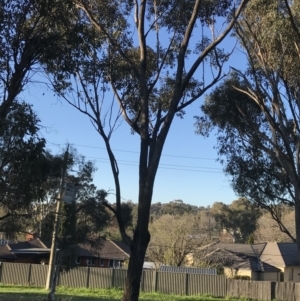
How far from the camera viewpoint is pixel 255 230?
67812 millimetres

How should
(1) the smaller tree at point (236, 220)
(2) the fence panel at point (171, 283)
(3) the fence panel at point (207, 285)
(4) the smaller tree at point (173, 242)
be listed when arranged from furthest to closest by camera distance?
(1) the smaller tree at point (236, 220)
(4) the smaller tree at point (173, 242)
(2) the fence panel at point (171, 283)
(3) the fence panel at point (207, 285)

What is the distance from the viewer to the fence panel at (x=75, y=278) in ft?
123

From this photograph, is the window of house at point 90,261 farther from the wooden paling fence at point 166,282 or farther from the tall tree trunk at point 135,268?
the tall tree trunk at point 135,268

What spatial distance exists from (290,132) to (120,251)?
1467 inches

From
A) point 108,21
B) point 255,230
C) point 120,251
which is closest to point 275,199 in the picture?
point 108,21

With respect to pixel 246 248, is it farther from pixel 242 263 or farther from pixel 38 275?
pixel 38 275

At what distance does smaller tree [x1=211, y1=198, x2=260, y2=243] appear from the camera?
214 ft

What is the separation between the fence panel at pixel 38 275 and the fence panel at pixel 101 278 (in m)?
3.33

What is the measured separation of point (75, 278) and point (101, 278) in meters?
1.80

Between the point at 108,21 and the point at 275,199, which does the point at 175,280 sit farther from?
the point at 108,21

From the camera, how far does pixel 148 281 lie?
36.5 meters

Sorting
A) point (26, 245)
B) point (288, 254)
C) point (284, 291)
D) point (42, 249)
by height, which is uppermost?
point (288, 254)

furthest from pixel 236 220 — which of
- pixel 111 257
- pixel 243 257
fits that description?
pixel 243 257

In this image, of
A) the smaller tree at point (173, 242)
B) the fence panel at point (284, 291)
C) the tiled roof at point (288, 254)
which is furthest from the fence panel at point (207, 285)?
the tiled roof at point (288, 254)
